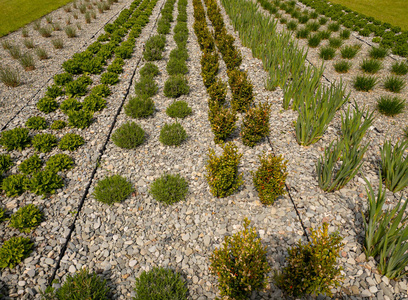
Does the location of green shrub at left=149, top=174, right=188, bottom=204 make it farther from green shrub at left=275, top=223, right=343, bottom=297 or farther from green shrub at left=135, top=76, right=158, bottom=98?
green shrub at left=135, top=76, right=158, bottom=98

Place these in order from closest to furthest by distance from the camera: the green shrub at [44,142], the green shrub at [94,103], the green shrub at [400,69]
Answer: the green shrub at [44,142] < the green shrub at [94,103] < the green shrub at [400,69]

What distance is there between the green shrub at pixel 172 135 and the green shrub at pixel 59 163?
6.45ft

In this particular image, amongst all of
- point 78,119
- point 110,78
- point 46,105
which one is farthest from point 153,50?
point 78,119

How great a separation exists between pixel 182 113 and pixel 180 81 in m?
1.43

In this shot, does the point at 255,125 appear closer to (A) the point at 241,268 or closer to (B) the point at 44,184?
(A) the point at 241,268

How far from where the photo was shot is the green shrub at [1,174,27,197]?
14.1 ft

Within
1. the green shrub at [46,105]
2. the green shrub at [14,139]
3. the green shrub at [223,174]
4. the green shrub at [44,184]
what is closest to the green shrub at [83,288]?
the green shrub at [44,184]

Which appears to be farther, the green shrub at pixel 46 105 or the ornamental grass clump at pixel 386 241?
the green shrub at pixel 46 105

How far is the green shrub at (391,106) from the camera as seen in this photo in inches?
240

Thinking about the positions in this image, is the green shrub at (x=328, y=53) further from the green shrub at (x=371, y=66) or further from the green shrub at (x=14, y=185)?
the green shrub at (x=14, y=185)

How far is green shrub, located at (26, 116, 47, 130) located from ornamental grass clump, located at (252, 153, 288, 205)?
5.40m

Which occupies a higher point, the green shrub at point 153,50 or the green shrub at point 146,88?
the green shrub at point 153,50

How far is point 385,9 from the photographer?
1744cm

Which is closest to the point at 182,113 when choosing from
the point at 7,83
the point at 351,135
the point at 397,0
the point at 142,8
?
the point at 351,135
